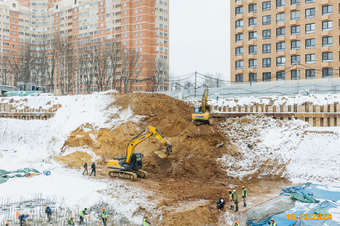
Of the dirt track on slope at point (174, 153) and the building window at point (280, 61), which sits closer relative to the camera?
the dirt track on slope at point (174, 153)

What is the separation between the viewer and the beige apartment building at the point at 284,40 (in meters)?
42.1

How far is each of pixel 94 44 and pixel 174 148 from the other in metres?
57.1

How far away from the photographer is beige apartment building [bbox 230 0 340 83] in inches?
1656

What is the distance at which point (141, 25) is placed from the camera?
77312mm

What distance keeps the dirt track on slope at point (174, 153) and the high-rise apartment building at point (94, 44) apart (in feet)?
107

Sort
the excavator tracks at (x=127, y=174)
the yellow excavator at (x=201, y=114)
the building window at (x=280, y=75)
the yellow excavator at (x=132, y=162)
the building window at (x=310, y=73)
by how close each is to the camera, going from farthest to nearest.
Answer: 1. the building window at (x=280, y=75)
2. the building window at (x=310, y=73)
3. the yellow excavator at (x=201, y=114)
4. the yellow excavator at (x=132, y=162)
5. the excavator tracks at (x=127, y=174)

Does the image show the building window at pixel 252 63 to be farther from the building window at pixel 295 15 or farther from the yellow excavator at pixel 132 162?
the yellow excavator at pixel 132 162

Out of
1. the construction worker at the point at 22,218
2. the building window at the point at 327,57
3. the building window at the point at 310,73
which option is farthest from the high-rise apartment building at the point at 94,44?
the construction worker at the point at 22,218

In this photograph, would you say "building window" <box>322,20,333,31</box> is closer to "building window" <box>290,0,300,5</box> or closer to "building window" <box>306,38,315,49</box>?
"building window" <box>306,38,315,49</box>

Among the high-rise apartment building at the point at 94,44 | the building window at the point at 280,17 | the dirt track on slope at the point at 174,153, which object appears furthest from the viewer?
the high-rise apartment building at the point at 94,44

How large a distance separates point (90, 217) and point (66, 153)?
1375cm

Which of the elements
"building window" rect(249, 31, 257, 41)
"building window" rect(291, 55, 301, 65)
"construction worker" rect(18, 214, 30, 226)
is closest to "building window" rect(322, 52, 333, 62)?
"building window" rect(291, 55, 301, 65)

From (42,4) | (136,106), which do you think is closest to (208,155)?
(136,106)

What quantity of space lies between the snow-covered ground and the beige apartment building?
26.4m
